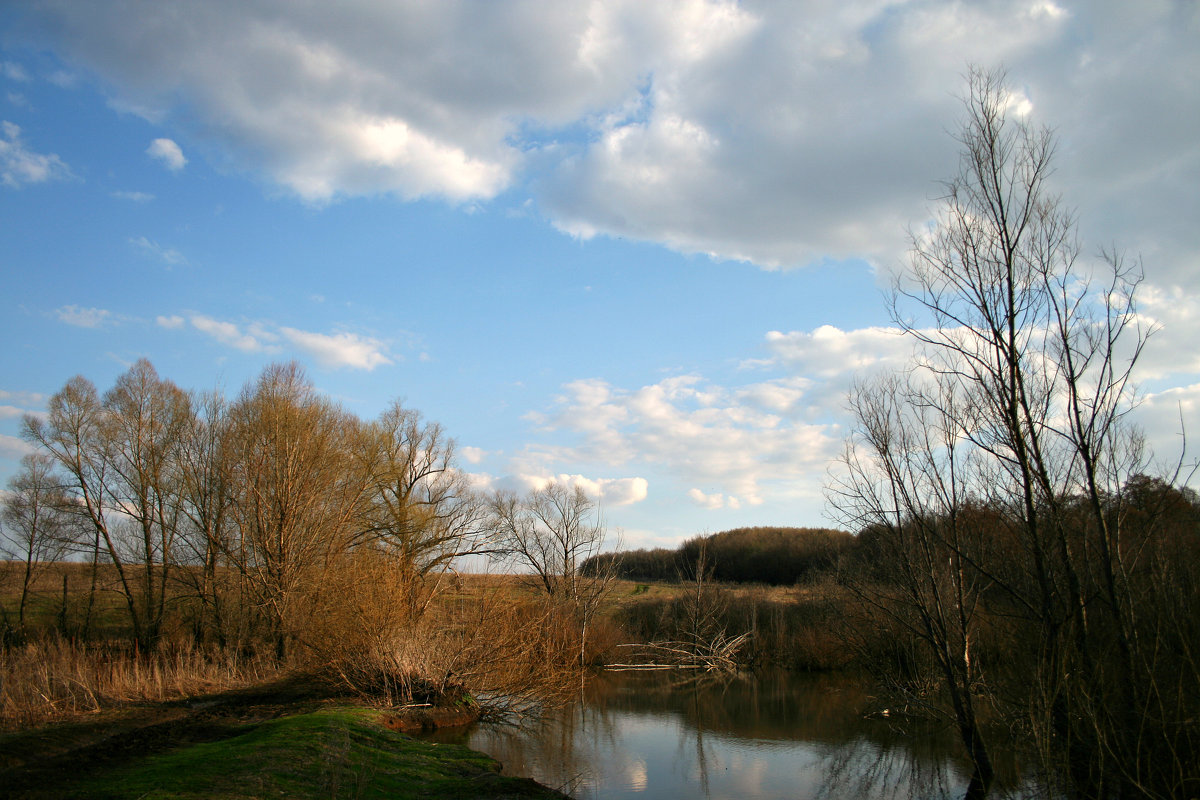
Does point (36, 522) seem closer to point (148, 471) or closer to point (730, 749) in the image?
point (148, 471)

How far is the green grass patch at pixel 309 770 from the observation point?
7.81 meters

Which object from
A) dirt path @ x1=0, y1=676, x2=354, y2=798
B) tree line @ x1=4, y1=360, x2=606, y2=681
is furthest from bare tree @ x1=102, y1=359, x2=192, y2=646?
dirt path @ x1=0, y1=676, x2=354, y2=798

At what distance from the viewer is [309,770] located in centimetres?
899

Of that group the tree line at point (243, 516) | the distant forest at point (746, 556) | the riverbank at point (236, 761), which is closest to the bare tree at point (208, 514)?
the tree line at point (243, 516)

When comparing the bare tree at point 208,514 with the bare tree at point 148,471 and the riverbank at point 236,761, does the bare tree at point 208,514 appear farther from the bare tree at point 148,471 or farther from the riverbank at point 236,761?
the riverbank at point 236,761

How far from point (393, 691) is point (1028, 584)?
45.1 feet

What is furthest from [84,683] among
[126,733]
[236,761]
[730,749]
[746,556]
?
[746,556]

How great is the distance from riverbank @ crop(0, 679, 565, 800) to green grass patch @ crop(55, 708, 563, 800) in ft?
0.05

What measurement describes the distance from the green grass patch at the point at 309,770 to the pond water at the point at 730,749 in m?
2.07

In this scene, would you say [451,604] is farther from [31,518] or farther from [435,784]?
[31,518]

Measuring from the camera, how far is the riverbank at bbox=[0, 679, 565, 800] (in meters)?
7.97

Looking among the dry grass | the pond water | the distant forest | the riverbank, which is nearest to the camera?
the riverbank

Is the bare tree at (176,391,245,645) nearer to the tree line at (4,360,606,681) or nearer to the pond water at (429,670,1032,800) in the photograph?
the tree line at (4,360,606,681)

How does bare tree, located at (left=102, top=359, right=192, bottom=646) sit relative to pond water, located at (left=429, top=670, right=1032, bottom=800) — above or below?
above
